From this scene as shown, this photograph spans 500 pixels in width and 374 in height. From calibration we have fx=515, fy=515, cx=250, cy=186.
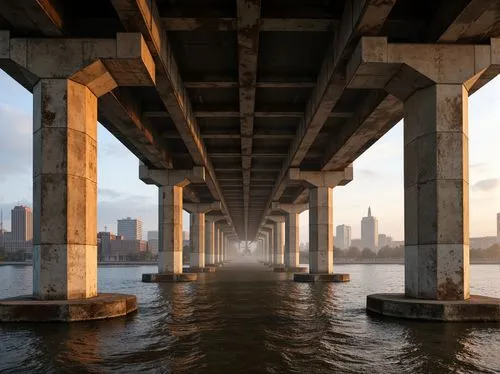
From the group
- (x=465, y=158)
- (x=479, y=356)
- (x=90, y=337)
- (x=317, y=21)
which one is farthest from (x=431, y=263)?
(x=90, y=337)

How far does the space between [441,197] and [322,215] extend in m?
24.4

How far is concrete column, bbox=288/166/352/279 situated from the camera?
39562 mm

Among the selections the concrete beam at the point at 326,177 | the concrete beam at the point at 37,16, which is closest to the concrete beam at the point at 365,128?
the concrete beam at the point at 326,177

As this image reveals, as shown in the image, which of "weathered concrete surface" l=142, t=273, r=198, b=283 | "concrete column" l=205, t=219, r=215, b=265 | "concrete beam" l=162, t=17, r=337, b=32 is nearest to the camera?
"concrete beam" l=162, t=17, r=337, b=32

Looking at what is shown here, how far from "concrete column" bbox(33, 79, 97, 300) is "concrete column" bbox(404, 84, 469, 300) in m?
10.7

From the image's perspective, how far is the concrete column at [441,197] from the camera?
627 inches

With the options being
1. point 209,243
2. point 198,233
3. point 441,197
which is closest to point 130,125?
point 441,197

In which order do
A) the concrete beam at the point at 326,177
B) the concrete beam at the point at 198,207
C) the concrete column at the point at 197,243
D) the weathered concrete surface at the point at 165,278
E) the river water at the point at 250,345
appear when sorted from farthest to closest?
the concrete beam at the point at 198,207
the concrete column at the point at 197,243
the concrete beam at the point at 326,177
the weathered concrete surface at the point at 165,278
the river water at the point at 250,345

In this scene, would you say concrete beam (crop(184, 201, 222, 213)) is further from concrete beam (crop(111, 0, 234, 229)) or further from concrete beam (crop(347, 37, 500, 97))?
concrete beam (crop(347, 37, 500, 97))

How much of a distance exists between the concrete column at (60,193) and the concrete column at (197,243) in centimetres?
4606

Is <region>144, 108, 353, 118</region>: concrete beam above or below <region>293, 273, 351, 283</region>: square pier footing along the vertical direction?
above

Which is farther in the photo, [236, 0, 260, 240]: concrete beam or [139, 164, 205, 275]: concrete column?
[139, 164, 205, 275]: concrete column

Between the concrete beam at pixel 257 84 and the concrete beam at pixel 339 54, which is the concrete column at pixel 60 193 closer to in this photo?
the concrete beam at pixel 257 84

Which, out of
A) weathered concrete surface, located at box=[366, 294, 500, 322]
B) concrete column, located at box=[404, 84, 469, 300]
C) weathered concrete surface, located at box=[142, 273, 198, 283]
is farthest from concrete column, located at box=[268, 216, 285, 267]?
weathered concrete surface, located at box=[366, 294, 500, 322]
